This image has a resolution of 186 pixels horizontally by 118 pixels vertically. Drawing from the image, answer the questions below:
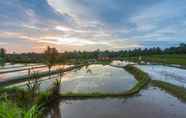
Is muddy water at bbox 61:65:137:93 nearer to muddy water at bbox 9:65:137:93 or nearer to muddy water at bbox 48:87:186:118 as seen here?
muddy water at bbox 9:65:137:93

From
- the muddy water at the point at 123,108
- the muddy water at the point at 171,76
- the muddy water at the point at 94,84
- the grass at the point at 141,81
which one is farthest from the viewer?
the muddy water at the point at 171,76

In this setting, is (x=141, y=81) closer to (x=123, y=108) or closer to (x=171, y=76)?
(x=171, y=76)

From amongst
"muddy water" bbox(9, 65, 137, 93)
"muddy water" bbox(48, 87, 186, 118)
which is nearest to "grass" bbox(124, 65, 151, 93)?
"muddy water" bbox(9, 65, 137, 93)

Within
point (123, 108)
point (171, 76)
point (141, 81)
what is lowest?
point (171, 76)

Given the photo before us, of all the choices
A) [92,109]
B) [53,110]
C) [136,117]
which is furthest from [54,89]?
[136,117]

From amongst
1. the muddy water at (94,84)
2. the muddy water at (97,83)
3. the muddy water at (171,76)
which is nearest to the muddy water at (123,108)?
the muddy water at (94,84)

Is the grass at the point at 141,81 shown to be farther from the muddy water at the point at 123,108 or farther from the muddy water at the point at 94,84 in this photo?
the muddy water at the point at 123,108

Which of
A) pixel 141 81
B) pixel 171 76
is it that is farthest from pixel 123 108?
pixel 171 76

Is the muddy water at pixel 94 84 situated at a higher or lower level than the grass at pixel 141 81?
lower

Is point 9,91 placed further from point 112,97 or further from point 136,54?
point 136,54
